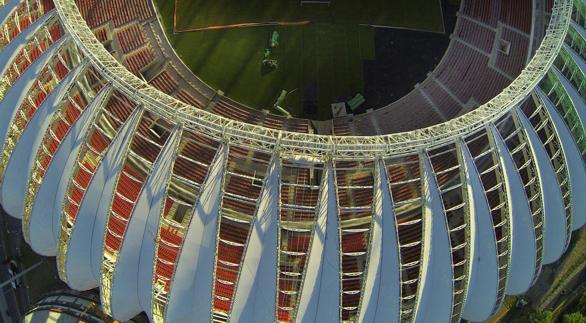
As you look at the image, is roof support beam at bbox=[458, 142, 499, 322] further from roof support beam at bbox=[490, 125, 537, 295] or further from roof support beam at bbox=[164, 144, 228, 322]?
roof support beam at bbox=[164, 144, 228, 322]

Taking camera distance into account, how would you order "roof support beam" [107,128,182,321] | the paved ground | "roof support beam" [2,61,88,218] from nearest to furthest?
"roof support beam" [107,128,182,321] < "roof support beam" [2,61,88,218] < the paved ground

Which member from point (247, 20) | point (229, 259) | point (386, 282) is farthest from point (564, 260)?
point (247, 20)

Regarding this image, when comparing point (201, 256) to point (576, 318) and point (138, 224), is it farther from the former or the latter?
point (576, 318)

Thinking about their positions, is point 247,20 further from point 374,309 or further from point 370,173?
point 374,309

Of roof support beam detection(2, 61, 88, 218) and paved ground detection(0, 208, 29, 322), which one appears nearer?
A: roof support beam detection(2, 61, 88, 218)

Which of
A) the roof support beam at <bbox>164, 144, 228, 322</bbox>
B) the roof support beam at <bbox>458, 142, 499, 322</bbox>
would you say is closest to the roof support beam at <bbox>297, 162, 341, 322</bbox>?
the roof support beam at <bbox>164, 144, 228, 322</bbox>

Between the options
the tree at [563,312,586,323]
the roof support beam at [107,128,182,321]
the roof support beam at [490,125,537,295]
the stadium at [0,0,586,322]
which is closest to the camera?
the stadium at [0,0,586,322]

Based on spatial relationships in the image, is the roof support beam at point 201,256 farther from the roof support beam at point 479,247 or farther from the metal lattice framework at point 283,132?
the roof support beam at point 479,247

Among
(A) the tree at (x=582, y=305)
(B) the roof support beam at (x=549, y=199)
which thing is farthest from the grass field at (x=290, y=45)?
(A) the tree at (x=582, y=305)
